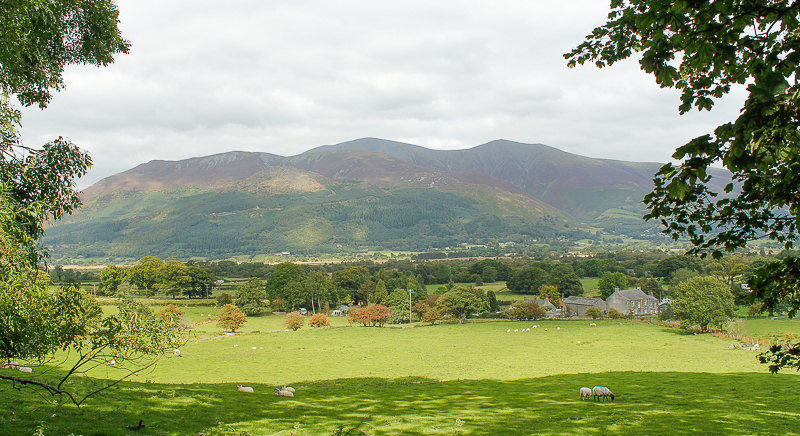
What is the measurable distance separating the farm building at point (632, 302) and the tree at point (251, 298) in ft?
208

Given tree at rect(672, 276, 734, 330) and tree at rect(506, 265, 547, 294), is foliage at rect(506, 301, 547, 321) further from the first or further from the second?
tree at rect(506, 265, 547, 294)

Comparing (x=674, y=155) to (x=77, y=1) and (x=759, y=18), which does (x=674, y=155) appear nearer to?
(x=759, y=18)

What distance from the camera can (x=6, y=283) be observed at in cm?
798

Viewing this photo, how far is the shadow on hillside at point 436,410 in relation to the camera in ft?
42.5

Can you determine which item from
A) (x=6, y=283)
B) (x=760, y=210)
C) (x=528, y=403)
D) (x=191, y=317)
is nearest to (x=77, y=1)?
(x=6, y=283)

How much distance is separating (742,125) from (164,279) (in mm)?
96653

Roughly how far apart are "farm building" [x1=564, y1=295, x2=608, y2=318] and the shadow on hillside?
5801cm

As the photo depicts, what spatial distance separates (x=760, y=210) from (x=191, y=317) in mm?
76956

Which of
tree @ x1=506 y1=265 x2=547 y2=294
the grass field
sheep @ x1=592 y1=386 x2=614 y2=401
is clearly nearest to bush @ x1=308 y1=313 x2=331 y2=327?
the grass field

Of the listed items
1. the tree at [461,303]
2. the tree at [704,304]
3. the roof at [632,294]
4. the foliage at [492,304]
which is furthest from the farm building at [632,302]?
the tree at [704,304]

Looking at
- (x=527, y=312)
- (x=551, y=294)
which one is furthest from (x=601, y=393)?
(x=551, y=294)

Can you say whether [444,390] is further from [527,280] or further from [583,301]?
[527,280]

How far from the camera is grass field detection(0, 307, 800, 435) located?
1340 cm

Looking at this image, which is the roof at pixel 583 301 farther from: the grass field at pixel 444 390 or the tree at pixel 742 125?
the tree at pixel 742 125
